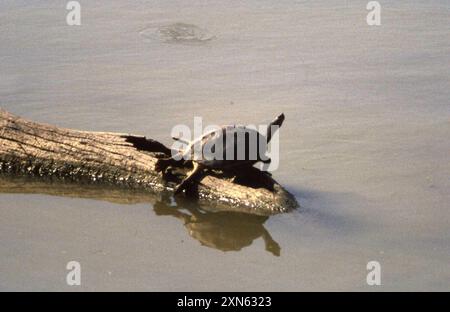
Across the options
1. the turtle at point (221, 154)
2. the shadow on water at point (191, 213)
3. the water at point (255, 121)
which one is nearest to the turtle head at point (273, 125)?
the turtle at point (221, 154)

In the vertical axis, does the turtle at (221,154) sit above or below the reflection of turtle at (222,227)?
above

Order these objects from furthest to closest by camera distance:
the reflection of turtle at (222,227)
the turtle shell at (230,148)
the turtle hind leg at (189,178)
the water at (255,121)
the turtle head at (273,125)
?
the turtle head at (273,125) → the turtle hind leg at (189,178) → the turtle shell at (230,148) → the reflection of turtle at (222,227) → the water at (255,121)

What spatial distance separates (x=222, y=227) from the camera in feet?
20.4

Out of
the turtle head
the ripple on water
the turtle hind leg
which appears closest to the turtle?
the turtle hind leg

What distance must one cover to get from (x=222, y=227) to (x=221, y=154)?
1.75 feet

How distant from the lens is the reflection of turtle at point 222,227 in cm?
599

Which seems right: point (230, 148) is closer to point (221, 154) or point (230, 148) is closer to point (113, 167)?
point (221, 154)

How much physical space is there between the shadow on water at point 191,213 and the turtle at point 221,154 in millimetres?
176

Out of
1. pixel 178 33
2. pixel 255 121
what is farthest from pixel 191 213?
pixel 178 33

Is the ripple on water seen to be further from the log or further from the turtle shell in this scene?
the turtle shell

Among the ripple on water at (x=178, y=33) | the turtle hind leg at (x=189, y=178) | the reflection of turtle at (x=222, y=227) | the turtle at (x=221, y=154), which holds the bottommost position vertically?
the reflection of turtle at (x=222, y=227)

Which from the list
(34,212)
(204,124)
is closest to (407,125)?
(204,124)

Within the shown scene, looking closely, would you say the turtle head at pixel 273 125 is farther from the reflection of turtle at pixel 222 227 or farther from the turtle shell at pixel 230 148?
the reflection of turtle at pixel 222 227
